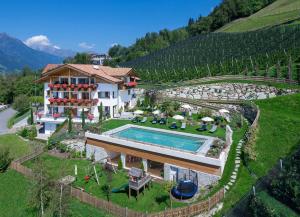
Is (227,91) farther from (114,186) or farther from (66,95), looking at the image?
(114,186)

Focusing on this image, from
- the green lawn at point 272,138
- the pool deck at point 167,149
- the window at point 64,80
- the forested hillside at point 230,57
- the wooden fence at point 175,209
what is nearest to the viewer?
the wooden fence at point 175,209

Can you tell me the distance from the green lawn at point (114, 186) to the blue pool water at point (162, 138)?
367cm

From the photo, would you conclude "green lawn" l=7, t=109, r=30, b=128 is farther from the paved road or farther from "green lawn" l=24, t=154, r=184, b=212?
"green lawn" l=24, t=154, r=184, b=212

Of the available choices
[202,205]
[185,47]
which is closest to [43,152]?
[202,205]

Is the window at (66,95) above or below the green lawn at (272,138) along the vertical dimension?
above

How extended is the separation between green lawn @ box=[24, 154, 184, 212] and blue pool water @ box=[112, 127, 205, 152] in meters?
3.67

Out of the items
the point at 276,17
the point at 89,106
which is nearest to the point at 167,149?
the point at 89,106

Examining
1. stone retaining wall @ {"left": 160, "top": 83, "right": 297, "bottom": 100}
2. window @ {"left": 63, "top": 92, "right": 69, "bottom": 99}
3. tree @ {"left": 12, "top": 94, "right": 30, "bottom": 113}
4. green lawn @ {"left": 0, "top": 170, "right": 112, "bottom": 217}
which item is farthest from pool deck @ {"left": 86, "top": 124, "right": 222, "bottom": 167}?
tree @ {"left": 12, "top": 94, "right": 30, "bottom": 113}

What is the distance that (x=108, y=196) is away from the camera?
19.4 metres

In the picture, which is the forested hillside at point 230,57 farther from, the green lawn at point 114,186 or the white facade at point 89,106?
the green lawn at point 114,186

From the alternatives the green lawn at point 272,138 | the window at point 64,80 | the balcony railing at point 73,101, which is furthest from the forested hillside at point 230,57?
the window at point 64,80

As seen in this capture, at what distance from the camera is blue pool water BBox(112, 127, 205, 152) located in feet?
75.9

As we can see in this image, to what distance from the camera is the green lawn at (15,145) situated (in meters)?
31.3

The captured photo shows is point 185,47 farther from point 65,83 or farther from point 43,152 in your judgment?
point 43,152
